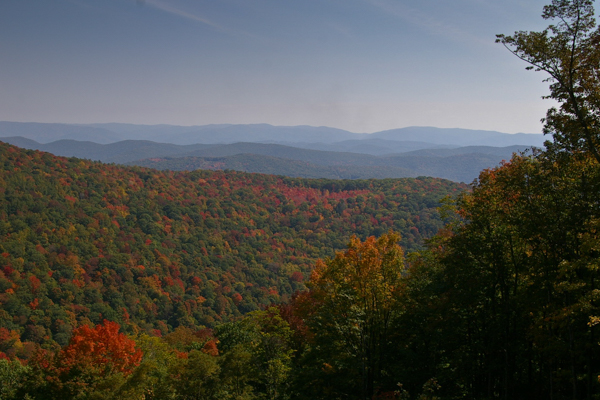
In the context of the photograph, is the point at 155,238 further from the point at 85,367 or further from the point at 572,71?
the point at 572,71

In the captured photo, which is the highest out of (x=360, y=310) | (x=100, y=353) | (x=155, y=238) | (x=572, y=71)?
(x=572, y=71)

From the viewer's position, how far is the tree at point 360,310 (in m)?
15.1

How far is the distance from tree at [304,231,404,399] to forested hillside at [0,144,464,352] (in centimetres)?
7090

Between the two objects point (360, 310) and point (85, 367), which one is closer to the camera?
point (360, 310)

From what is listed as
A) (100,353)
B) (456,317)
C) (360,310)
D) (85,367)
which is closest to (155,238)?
(100,353)

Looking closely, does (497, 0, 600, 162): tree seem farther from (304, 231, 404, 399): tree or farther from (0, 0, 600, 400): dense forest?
(304, 231, 404, 399): tree

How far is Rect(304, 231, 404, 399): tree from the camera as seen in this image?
1514 cm

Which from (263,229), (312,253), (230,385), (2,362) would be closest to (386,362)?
(230,385)

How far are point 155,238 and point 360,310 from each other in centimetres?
11374

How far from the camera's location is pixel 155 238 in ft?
389

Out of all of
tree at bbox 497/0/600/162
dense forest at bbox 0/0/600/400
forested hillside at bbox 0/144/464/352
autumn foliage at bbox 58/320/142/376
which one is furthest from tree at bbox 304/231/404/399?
forested hillside at bbox 0/144/464/352

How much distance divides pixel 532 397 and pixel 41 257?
328 feet

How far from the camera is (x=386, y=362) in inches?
640

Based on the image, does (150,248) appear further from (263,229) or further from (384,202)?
(384,202)
